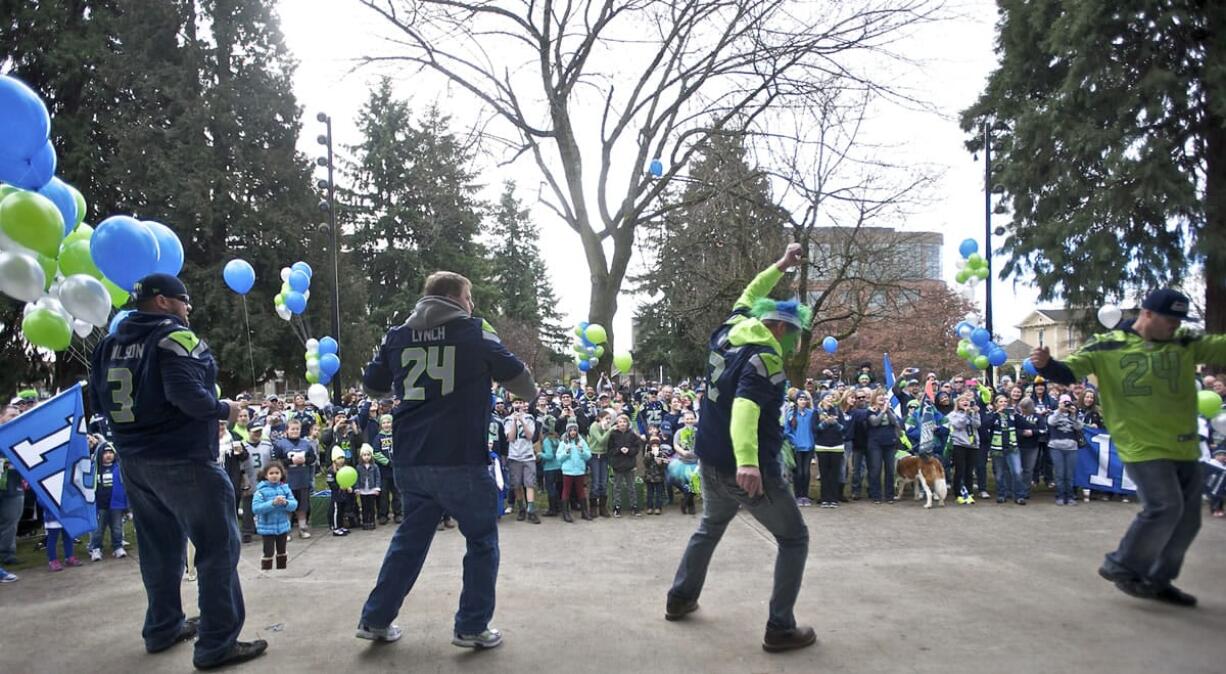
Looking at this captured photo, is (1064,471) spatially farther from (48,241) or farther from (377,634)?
(48,241)

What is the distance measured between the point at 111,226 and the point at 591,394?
9.86 metres

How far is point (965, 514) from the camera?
30.7ft

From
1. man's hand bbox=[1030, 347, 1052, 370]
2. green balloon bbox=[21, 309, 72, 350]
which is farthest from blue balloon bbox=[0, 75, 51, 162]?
man's hand bbox=[1030, 347, 1052, 370]

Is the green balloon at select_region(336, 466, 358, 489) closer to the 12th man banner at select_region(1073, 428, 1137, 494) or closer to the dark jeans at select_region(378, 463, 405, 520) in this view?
the dark jeans at select_region(378, 463, 405, 520)

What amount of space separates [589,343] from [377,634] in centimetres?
953

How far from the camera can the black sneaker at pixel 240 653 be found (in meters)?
3.93

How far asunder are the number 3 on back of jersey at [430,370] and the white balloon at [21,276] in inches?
103

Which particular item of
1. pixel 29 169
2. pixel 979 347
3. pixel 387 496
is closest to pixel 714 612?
pixel 29 169

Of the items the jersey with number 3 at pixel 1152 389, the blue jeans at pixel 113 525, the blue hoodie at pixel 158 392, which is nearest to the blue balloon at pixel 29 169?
the blue hoodie at pixel 158 392

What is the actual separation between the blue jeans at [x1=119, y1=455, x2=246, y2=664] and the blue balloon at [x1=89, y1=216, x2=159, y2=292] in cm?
139

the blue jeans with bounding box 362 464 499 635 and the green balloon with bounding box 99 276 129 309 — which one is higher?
the green balloon with bounding box 99 276 129 309

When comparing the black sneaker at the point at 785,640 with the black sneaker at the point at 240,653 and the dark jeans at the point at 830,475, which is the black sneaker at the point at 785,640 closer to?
the black sneaker at the point at 240,653

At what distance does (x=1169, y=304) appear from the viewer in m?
4.86

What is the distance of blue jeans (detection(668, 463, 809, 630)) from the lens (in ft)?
13.4
